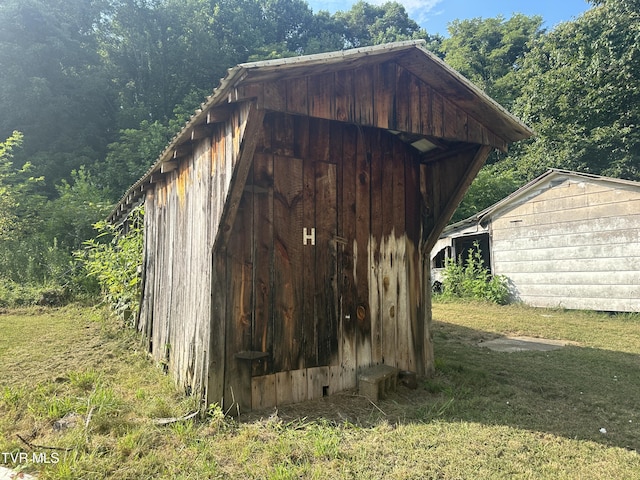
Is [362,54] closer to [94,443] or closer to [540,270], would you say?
[94,443]

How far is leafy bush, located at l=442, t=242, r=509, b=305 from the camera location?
1193cm

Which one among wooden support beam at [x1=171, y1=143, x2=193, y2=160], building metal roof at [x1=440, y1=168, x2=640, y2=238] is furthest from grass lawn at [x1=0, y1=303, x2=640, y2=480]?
building metal roof at [x1=440, y1=168, x2=640, y2=238]

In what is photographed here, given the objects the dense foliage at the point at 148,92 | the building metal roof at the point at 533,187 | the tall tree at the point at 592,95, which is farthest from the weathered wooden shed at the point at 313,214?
the tall tree at the point at 592,95

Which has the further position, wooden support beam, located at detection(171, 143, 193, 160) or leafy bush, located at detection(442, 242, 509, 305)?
leafy bush, located at detection(442, 242, 509, 305)

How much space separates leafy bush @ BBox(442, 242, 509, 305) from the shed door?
30.9ft

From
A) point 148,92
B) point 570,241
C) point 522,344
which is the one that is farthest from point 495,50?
point 522,344

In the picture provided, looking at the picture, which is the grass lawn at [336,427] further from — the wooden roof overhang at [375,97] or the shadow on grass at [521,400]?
the wooden roof overhang at [375,97]

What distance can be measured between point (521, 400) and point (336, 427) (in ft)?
6.38

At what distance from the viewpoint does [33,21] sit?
814 inches

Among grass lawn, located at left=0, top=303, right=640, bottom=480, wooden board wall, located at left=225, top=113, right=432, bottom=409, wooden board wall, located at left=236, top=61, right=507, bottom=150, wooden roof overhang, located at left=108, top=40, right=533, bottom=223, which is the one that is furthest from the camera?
wooden board wall, located at left=225, top=113, right=432, bottom=409

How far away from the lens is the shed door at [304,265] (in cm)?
379

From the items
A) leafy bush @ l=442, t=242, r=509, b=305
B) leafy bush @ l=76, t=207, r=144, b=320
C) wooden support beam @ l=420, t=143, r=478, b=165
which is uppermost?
wooden support beam @ l=420, t=143, r=478, b=165

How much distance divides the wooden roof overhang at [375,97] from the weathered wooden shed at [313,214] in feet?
0.05

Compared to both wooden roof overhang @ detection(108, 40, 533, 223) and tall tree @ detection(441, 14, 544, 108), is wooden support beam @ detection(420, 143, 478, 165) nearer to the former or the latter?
wooden roof overhang @ detection(108, 40, 533, 223)
